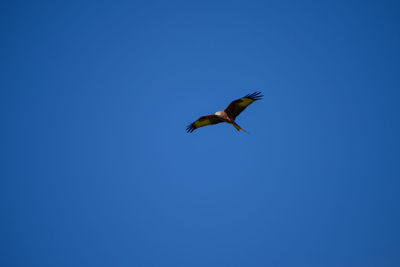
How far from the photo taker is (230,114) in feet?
39.9

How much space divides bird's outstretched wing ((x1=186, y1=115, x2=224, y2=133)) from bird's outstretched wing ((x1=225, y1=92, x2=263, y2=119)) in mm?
647

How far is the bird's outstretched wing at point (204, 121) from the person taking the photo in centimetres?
1257

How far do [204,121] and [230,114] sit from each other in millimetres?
1514

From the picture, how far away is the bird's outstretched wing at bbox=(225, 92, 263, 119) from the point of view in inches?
448

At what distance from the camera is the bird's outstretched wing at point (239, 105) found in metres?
11.4

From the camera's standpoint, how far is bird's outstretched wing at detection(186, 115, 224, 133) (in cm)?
1257

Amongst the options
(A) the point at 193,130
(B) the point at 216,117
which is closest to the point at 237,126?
(B) the point at 216,117

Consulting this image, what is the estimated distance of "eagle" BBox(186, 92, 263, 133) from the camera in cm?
1144

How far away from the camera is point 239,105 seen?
1176 cm

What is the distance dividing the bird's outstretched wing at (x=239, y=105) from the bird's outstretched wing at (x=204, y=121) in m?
0.65

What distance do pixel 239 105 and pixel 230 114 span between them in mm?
659

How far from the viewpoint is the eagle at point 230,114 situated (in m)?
11.4

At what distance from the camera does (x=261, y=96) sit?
1123 centimetres

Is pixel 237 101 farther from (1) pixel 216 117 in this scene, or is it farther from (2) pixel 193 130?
(2) pixel 193 130
